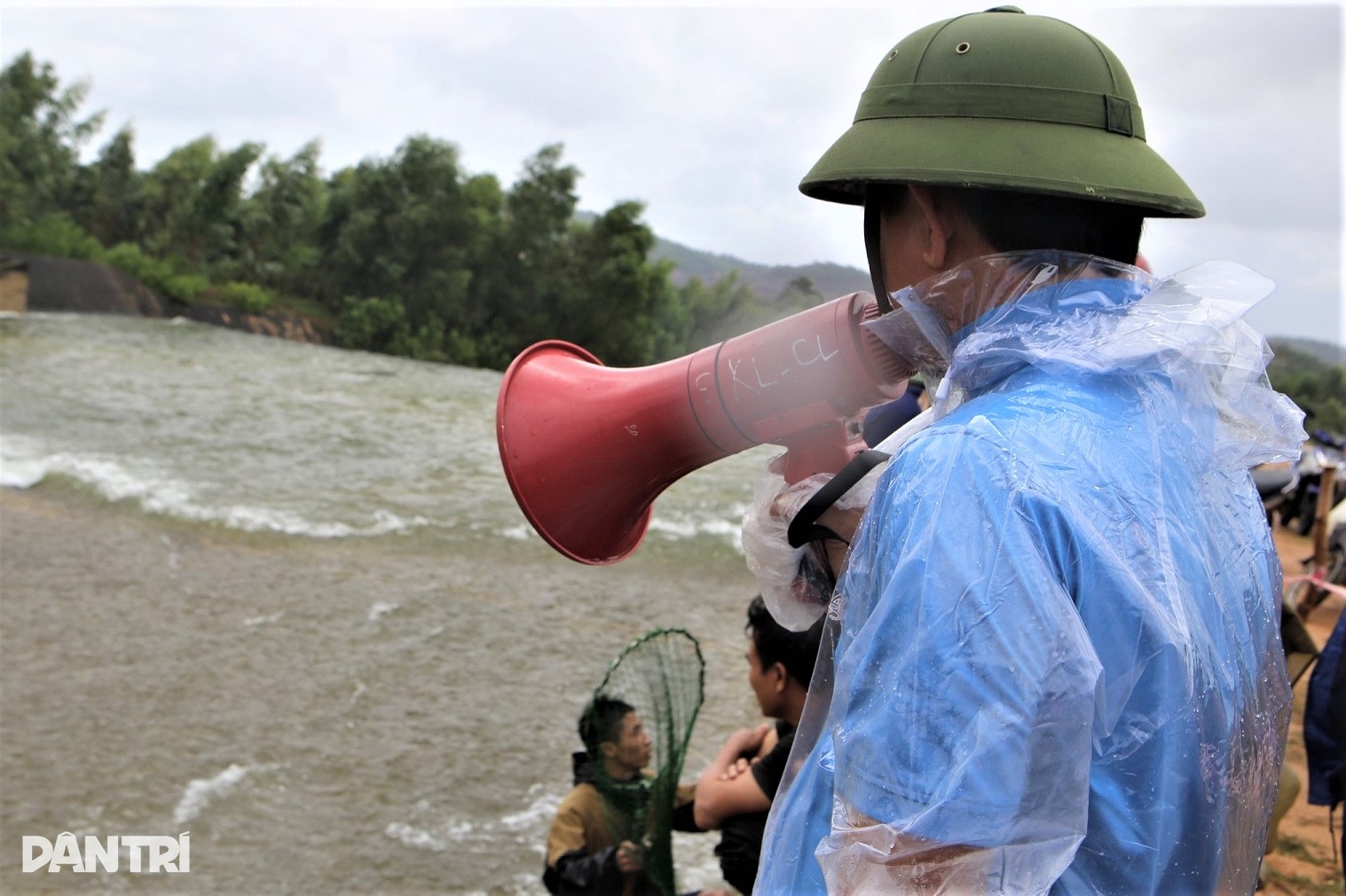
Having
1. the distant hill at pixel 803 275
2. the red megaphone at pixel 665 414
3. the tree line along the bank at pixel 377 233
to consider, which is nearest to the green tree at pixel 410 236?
the tree line along the bank at pixel 377 233

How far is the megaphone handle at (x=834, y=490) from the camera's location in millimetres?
1372

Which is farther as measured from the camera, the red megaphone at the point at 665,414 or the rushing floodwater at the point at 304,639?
the rushing floodwater at the point at 304,639

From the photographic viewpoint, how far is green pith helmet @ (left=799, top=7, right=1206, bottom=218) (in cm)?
111

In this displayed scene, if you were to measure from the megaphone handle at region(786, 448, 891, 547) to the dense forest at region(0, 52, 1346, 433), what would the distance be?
2444cm

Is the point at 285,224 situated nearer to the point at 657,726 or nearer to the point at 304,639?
the point at 304,639

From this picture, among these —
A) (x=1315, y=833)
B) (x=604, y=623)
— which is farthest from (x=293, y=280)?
(x=1315, y=833)

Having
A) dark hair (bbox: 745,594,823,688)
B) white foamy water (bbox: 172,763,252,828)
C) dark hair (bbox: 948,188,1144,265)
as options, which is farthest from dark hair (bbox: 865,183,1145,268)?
white foamy water (bbox: 172,763,252,828)

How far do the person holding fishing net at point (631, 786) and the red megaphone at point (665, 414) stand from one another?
1.15 meters

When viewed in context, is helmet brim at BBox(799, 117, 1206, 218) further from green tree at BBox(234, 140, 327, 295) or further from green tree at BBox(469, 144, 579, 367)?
green tree at BBox(234, 140, 327, 295)

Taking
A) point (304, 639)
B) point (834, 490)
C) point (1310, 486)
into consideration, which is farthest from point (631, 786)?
point (1310, 486)

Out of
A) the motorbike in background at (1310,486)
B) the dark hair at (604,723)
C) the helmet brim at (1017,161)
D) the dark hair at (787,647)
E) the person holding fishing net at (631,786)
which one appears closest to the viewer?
the helmet brim at (1017,161)

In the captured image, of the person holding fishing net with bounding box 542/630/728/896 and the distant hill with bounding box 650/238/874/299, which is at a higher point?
the distant hill with bounding box 650/238/874/299

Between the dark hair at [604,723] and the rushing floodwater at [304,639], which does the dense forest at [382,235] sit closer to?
the rushing floodwater at [304,639]

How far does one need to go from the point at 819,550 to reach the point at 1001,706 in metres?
0.59
